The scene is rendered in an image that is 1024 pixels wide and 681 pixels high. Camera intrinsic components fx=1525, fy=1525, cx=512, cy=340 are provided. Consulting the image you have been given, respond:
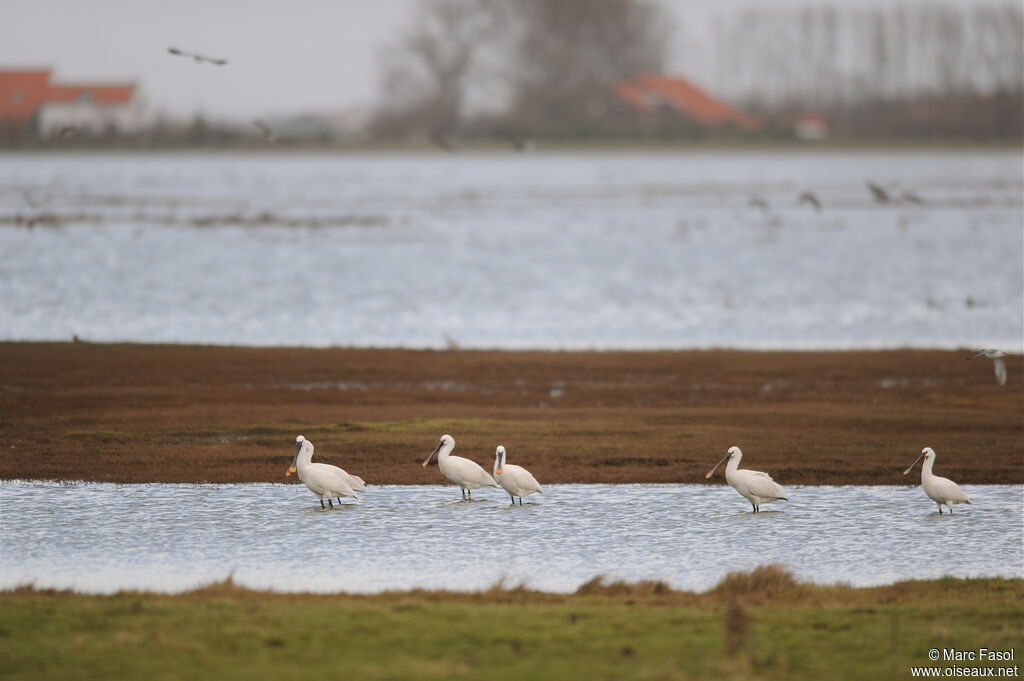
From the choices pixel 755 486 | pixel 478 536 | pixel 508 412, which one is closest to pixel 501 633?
pixel 478 536

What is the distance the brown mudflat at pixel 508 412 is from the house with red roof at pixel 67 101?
430 ft

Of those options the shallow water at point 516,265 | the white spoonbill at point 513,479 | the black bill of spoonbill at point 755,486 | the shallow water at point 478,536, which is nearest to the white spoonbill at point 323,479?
the shallow water at point 478,536

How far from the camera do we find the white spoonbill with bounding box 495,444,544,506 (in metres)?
15.1

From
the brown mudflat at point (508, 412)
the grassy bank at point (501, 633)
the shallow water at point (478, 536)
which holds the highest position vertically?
the grassy bank at point (501, 633)

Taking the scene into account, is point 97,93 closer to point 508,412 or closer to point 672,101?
point 672,101

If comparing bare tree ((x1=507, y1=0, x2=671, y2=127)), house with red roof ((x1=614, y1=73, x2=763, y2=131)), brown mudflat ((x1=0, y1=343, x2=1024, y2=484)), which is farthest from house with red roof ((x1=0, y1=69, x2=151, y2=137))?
brown mudflat ((x1=0, y1=343, x2=1024, y2=484))

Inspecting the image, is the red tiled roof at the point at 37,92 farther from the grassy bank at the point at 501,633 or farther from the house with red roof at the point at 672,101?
the grassy bank at the point at 501,633

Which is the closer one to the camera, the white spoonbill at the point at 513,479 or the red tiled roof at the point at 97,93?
the white spoonbill at the point at 513,479

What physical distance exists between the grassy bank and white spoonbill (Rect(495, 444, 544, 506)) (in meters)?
3.61

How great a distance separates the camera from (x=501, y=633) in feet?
32.1

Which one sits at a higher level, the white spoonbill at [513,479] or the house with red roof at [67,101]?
the house with red roof at [67,101]

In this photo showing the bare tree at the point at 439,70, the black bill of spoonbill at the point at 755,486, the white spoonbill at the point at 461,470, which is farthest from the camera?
the bare tree at the point at 439,70

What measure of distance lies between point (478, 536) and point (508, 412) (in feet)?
22.5

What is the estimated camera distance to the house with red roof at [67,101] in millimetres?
153875
